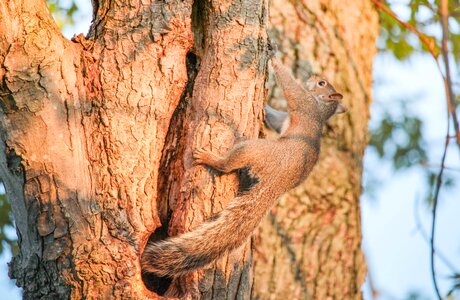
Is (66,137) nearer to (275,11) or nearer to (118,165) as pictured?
(118,165)

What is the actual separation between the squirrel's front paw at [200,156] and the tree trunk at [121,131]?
32 mm

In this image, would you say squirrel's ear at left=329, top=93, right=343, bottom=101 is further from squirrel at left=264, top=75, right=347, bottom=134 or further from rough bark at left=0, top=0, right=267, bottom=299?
rough bark at left=0, top=0, right=267, bottom=299

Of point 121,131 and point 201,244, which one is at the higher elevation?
point 121,131

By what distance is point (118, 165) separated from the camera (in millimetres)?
2506

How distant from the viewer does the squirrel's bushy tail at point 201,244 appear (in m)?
2.51

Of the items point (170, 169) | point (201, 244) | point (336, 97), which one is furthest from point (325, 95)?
point (201, 244)

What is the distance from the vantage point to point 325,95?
4203 mm

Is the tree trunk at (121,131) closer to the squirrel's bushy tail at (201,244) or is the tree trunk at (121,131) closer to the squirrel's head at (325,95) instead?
the squirrel's bushy tail at (201,244)

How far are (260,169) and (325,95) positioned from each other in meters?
1.28

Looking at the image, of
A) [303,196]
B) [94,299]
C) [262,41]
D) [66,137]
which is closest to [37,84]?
[66,137]

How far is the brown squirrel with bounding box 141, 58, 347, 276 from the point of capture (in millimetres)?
2541

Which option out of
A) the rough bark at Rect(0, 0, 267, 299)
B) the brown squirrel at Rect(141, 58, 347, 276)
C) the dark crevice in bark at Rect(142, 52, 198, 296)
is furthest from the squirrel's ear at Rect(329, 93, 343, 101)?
the dark crevice in bark at Rect(142, 52, 198, 296)

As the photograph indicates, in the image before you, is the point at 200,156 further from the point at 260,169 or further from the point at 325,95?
the point at 325,95

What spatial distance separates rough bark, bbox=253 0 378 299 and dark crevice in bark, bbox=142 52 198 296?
4.52 ft
